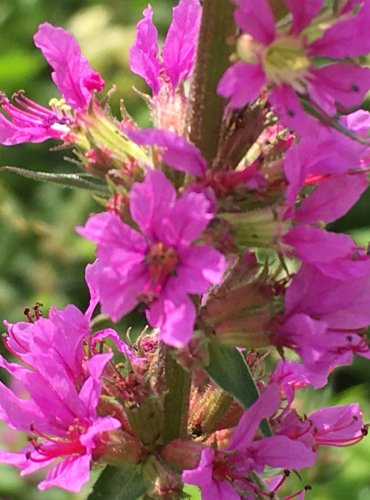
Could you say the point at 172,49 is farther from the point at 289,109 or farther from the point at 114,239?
the point at 114,239

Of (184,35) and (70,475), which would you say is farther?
(184,35)

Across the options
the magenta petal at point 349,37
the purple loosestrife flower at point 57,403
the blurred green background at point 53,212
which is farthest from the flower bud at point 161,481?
the blurred green background at point 53,212

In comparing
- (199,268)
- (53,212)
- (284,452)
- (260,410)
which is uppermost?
(199,268)

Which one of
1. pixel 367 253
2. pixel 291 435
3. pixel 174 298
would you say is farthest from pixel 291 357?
pixel 174 298

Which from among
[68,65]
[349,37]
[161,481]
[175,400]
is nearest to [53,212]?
[68,65]

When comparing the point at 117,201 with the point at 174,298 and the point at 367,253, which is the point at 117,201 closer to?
the point at 174,298

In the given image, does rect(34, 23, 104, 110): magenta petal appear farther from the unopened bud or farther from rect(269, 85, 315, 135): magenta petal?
the unopened bud

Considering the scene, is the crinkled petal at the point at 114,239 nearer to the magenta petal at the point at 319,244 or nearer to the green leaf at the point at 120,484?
the magenta petal at the point at 319,244
